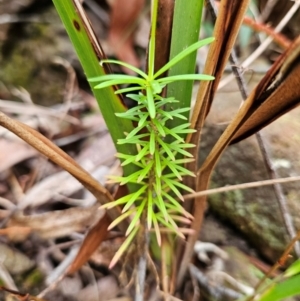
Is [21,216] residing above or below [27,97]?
below

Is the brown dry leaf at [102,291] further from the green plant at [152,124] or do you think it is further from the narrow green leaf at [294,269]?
the narrow green leaf at [294,269]

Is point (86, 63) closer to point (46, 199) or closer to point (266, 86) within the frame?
point (266, 86)

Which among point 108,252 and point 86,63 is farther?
point 108,252

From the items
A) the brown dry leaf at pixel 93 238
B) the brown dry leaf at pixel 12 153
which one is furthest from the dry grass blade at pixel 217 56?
the brown dry leaf at pixel 12 153

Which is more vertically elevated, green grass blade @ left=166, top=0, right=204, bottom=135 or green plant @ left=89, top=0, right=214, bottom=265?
green grass blade @ left=166, top=0, right=204, bottom=135

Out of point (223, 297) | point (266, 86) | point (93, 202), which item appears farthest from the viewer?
point (93, 202)

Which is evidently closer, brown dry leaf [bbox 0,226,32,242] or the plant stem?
the plant stem

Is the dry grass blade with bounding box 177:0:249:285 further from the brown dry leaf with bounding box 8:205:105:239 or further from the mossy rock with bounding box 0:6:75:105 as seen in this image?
the mossy rock with bounding box 0:6:75:105

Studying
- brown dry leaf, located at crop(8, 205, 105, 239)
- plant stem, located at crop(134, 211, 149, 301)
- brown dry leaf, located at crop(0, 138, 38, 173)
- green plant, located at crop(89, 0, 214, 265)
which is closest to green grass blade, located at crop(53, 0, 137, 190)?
green plant, located at crop(89, 0, 214, 265)

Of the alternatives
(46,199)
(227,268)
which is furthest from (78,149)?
(227,268)
